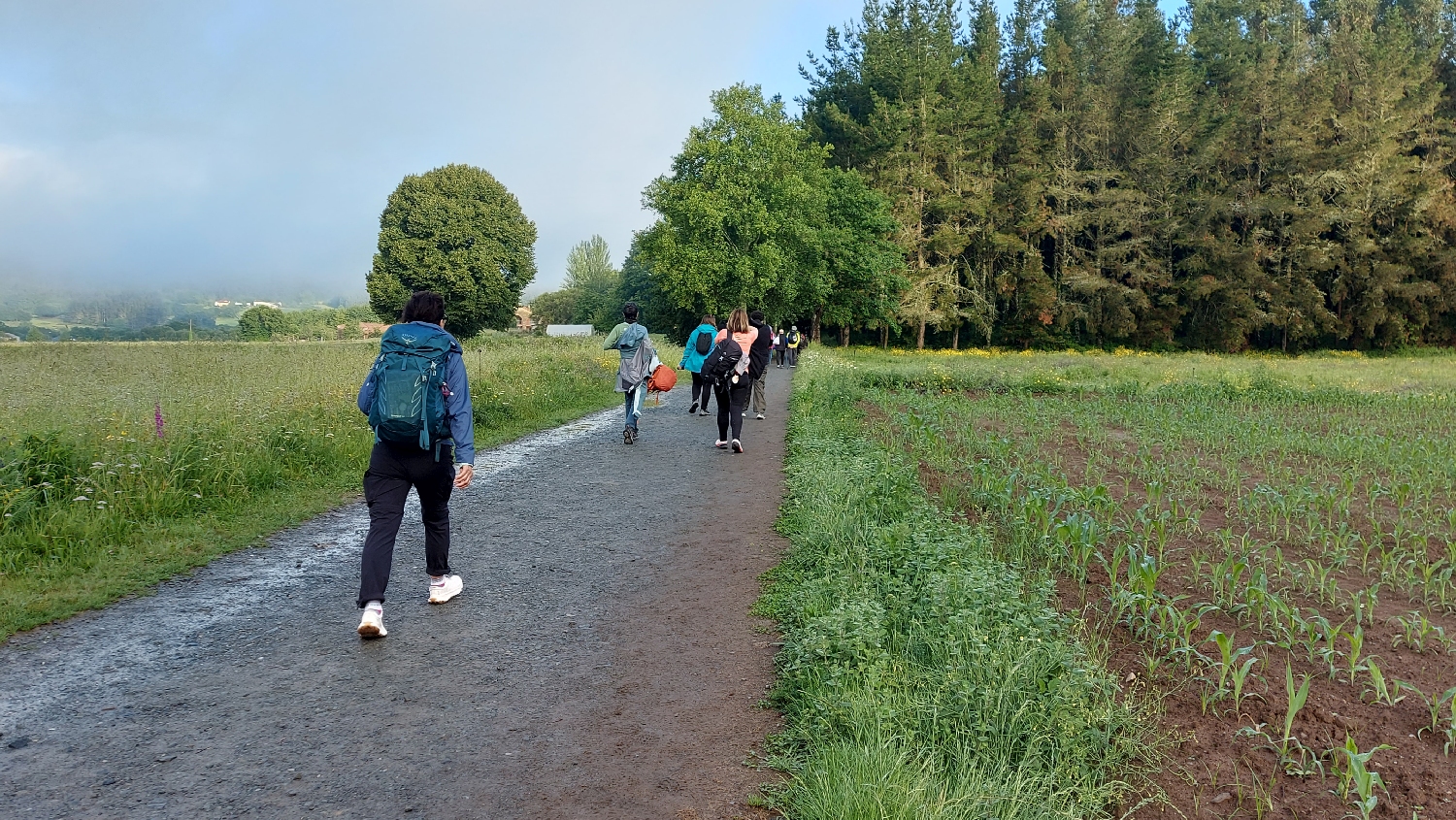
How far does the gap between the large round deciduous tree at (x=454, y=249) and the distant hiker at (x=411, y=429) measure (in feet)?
162

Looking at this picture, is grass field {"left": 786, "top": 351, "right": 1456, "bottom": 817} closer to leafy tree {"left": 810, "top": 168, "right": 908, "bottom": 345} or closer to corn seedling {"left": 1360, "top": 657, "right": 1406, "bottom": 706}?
corn seedling {"left": 1360, "top": 657, "right": 1406, "bottom": 706}

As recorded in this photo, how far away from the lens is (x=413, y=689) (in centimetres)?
401

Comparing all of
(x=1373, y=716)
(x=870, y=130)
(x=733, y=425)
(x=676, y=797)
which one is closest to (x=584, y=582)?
(x=676, y=797)

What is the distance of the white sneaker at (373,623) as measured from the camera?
15.3ft

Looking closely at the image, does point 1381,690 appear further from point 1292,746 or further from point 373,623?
point 373,623

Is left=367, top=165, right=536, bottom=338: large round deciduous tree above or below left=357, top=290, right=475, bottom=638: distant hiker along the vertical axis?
above

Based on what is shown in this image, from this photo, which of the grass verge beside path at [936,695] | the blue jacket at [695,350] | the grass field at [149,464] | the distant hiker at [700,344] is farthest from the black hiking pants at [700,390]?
the grass verge beside path at [936,695]

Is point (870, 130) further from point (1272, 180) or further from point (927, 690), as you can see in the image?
point (927, 690)

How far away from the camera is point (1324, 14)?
52.3 m

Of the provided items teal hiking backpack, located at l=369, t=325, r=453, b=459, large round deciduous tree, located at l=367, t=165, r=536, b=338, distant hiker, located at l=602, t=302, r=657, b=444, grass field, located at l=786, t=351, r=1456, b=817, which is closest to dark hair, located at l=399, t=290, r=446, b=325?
teal hiking backpack, located at l=369, t=325, r=453, b=459

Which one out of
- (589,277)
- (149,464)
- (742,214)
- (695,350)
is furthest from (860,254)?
(589,277)

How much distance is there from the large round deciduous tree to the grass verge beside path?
50.3 m

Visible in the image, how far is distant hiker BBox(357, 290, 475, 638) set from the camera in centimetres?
471

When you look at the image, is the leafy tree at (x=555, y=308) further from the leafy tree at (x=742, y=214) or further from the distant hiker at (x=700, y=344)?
the distant hiker at (x=700, y=344)
